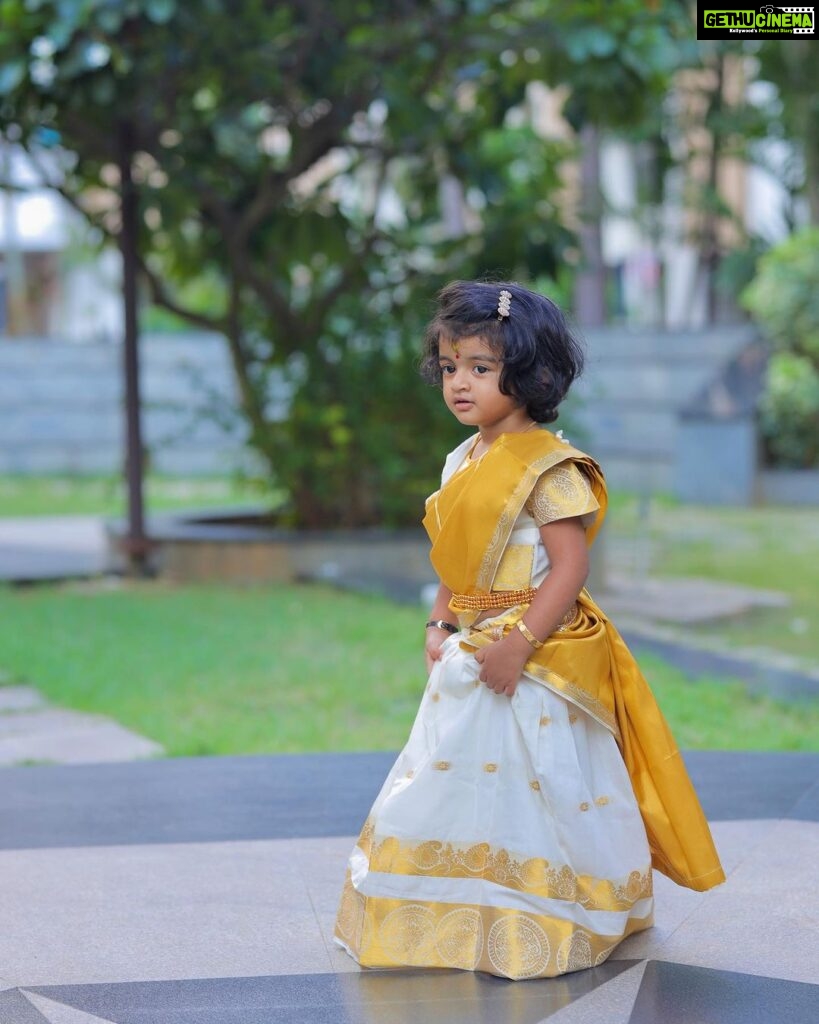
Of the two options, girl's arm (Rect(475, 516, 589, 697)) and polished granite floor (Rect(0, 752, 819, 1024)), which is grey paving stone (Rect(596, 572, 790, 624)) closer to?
polished granite floor (Rect(0, 752, 819, 1024))

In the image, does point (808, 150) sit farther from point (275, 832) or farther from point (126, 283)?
point (275, 832)

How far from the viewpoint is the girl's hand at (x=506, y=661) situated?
2836 mm

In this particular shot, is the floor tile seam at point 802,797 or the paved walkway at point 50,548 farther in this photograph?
the paved walkway at point 50,548

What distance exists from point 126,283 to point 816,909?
6949 mm

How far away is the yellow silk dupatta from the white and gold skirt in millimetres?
73

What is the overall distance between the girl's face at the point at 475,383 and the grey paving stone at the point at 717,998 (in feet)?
3.89

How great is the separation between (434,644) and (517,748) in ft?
1.07

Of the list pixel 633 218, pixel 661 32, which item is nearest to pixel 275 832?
pixel 661 32

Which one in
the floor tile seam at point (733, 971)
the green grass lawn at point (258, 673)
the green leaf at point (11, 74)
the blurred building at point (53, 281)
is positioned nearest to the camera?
the floor tile seam at point (733, 971)

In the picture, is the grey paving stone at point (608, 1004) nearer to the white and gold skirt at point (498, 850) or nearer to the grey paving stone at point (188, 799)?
the white and gold skirt at point (498, 850)

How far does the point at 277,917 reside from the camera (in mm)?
3217

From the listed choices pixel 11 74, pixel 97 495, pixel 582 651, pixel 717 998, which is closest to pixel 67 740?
pixel 582 651

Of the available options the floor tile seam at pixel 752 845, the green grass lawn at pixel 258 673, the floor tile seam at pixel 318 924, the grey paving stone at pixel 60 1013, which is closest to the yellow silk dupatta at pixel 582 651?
the floor tile seam at pixel 752 845

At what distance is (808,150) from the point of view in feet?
52.1
